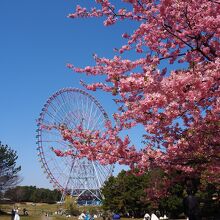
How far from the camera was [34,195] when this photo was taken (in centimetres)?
15150

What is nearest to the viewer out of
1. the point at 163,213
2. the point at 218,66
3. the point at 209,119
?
the point at 218,66

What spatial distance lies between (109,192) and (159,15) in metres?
61.5

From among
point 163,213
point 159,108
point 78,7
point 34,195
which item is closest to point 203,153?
point 159,108

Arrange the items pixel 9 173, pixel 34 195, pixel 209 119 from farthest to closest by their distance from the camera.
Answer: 1. pixel 34 195
2. pixel 9 173
3. pixel 209 119

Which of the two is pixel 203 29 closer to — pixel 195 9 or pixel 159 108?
pixel 195 9

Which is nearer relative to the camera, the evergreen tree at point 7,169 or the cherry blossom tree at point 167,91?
the cherry blossom tree at point 167,91

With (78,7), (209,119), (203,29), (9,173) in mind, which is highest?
(9,173)

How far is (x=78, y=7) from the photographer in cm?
1032

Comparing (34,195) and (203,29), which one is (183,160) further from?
(34,195)

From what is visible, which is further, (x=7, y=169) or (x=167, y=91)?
(x=7, y=169)

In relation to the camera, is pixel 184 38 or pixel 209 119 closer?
pixel 209 119

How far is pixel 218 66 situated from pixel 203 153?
8.47ft

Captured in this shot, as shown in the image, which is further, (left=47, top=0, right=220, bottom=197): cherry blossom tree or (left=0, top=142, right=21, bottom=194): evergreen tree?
(left=0, top=142, right=21, bottom=194): evergreen tree

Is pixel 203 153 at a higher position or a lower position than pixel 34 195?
lower
